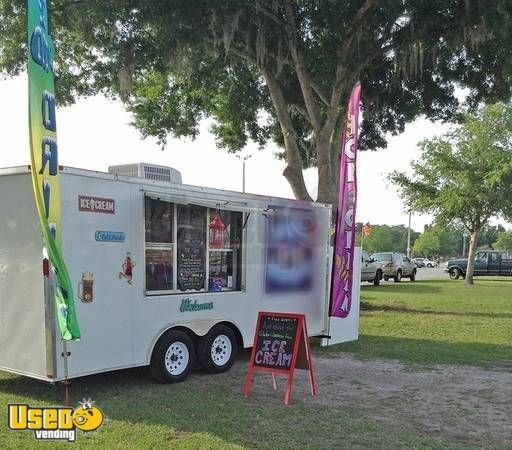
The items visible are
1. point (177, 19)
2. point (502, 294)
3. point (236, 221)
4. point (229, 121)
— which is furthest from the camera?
point (502, 294)

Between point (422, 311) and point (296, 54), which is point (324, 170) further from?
point (422, 311)

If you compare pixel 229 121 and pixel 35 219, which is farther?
pixel 229 121

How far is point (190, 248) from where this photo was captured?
325 inches

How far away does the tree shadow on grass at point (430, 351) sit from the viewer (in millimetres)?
9617

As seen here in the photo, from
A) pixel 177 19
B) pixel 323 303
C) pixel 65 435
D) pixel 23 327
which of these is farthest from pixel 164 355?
pixel 177 19

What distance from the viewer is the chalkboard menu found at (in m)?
8.11

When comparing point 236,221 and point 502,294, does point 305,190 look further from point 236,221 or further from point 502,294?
point 502,294

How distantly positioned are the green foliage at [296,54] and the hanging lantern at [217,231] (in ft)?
20.3

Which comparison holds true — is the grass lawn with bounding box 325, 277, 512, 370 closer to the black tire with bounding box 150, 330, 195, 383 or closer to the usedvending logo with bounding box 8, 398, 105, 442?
the black tire with bounding box 150, 330, 195, 383

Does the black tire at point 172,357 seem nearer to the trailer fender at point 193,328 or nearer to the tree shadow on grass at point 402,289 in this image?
the trailer fender at point 193,328

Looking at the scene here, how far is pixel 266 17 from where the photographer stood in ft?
46.8

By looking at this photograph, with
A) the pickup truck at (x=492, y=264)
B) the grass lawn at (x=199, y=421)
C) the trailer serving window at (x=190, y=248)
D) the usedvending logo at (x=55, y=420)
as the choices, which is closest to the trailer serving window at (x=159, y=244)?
the trailer serving window at (x=190, y=248)

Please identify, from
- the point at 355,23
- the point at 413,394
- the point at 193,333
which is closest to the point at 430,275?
the point at 355,23

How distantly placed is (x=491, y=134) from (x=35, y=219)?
24.7 m
